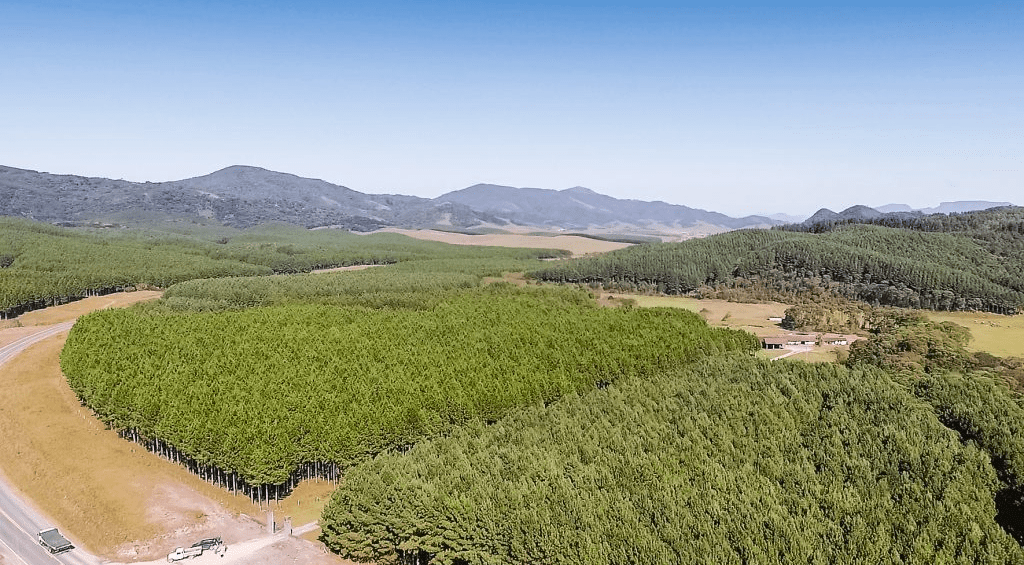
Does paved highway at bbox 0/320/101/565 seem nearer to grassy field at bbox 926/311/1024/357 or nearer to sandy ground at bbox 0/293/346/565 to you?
sandy ground at bbox 0/293/346/565

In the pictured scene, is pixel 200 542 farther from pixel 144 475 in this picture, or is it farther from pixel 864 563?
pixel 864 563

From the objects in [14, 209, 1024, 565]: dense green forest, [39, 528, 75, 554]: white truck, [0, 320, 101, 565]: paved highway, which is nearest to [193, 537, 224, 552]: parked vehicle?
[14, 209, 1024, 565]: dense green forest

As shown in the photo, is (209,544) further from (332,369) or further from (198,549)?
(332,369)

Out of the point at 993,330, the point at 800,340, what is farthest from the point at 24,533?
the point at 993,330

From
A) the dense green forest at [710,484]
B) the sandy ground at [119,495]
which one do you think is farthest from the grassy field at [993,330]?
the sandy ground at [119,495]

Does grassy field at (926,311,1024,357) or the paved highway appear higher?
grassy field at (926,311,1024,357)
